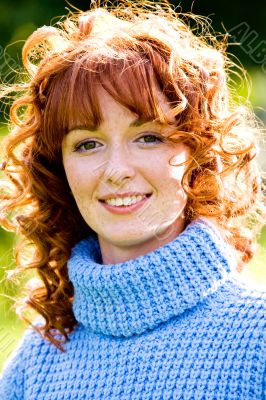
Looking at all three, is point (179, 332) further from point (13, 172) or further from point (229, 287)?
point (13, 172)

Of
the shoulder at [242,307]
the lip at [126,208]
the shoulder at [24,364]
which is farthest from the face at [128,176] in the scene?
the shoulder at [24,364]

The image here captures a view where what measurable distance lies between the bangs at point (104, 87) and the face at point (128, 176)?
0.02 metres

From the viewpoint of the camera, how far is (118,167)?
1.87 metres

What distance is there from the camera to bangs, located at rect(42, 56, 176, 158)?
188 cm

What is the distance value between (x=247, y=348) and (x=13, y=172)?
81 cm

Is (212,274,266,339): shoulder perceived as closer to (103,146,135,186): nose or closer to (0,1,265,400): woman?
(0,1,265,400): woman

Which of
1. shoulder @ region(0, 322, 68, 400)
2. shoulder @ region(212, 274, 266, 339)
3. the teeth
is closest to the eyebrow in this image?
the teeth

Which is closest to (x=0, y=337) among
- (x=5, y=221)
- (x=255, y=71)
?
(x=5, y=221)

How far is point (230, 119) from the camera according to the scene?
2.03m

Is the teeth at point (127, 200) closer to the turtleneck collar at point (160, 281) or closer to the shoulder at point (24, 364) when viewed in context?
the turtleneck collar at point (160, 281)

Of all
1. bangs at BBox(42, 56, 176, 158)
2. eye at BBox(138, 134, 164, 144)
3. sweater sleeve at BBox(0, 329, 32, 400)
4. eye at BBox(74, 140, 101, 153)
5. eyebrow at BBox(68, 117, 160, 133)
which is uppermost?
bangs at BBox(42, 56, 176, 158)

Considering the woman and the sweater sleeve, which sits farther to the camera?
the sweater sleeve

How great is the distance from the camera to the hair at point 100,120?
6.29 ft

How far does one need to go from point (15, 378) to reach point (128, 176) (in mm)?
617
